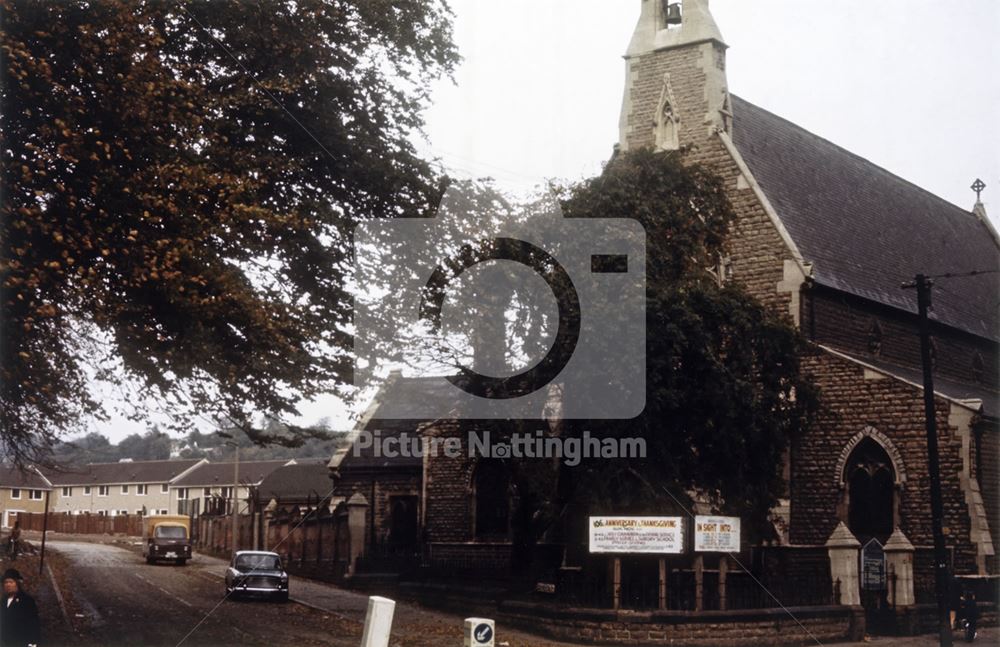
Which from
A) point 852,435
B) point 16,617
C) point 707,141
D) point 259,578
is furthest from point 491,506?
point 16,617

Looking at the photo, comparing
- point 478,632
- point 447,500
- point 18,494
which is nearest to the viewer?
point 478,632

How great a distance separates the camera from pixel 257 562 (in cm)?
3141

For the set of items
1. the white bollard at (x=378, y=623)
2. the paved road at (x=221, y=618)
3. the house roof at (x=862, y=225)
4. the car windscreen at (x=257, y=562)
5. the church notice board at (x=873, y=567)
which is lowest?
the paved road at (x=221, y=618)

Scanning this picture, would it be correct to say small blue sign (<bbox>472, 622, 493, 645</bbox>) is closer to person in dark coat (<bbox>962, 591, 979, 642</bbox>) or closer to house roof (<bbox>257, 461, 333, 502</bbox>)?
person in dark coat (<bbox>962, 591, 979, 642</bbox>)

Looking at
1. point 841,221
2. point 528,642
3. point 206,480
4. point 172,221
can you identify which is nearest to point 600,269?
point 528,642

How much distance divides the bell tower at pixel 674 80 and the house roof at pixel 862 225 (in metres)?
1.37

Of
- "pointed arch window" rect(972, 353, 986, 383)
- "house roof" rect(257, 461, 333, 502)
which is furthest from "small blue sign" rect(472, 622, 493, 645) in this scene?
"house roof" rect(257, 461, 333, 502)

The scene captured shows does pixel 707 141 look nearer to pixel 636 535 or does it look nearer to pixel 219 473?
pixel 636 535

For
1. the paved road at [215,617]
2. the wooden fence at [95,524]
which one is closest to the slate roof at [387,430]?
the paved road at [215,617]

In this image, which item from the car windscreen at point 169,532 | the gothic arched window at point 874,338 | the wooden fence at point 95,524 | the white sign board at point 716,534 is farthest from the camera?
the wooden fence at point 95,524

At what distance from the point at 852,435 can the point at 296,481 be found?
36603 mm

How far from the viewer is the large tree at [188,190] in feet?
55.6

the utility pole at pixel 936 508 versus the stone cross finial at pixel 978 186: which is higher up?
the stone cross finial at pixel 978 186

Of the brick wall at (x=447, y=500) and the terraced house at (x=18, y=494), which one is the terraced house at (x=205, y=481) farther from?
the brick wall at (x=447, y=500)
